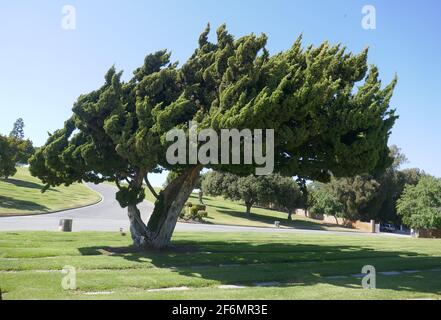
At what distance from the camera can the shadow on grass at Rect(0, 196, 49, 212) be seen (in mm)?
37691

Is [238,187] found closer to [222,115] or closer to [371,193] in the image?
[371,193]

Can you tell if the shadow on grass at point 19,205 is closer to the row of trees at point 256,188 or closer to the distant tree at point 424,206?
the row of trees at point 256,188

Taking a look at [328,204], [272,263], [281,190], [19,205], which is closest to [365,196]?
[328,204]

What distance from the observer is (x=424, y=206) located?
136 ft

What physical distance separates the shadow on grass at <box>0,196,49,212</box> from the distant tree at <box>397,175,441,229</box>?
122 feet

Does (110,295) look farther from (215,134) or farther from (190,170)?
(190,170)

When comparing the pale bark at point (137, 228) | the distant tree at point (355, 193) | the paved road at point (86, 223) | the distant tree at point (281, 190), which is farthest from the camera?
the distant tree at point (355, 193)

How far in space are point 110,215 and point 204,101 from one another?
27407 millimetres

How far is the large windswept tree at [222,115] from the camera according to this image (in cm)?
1459

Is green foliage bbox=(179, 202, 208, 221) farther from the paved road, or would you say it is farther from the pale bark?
the pale bark

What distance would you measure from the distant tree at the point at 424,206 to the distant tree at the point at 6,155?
43002mm

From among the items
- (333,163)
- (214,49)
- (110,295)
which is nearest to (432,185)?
(333,163)

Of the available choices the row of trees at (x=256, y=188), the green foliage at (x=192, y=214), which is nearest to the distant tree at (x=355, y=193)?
the row of trees at (x=256, y=188)

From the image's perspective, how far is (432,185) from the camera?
41.2m
